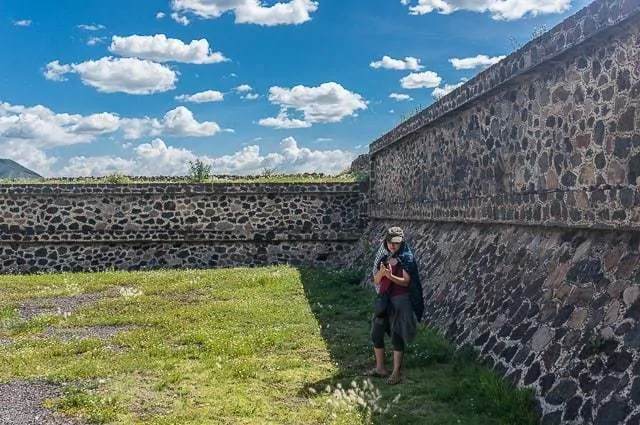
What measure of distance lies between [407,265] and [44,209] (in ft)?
54.5

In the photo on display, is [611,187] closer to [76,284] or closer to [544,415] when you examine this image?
[544,415]

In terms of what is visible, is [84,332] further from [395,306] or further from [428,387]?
[428,387]

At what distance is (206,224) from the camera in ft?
69.3

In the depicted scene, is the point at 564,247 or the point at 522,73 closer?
the point at 564,247

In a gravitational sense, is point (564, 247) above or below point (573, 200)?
below

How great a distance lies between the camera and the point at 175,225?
21047 mm

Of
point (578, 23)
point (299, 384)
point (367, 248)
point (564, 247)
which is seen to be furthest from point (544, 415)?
point (367, 248)

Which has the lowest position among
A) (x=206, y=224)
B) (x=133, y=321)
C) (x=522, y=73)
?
(x=133, y=321)

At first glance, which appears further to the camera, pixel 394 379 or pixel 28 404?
pixel 394 379

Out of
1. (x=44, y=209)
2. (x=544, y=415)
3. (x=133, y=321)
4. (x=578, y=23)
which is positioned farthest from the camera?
(x=44, y=209)

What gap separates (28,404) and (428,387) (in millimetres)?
4281

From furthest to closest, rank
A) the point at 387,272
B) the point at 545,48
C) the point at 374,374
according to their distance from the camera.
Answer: the point at 545,48 < the point at 374,374 < the point at 387,272

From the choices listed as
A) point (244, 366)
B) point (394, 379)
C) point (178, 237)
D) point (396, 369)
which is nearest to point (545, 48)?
point (396, 369)

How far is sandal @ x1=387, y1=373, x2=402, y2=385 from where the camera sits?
23.7 feet
